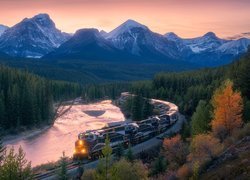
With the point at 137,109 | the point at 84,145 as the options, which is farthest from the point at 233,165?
the point at 137,109

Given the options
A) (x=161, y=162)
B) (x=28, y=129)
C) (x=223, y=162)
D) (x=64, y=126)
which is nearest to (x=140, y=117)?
(x=64, y=126)

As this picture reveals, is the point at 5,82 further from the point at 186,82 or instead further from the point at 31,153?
the point at 186,82

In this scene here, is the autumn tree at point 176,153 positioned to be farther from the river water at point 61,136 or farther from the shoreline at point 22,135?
the shoreline at point 22,135

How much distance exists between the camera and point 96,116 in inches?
5640

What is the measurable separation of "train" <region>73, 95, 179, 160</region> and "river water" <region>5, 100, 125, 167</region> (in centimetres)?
863

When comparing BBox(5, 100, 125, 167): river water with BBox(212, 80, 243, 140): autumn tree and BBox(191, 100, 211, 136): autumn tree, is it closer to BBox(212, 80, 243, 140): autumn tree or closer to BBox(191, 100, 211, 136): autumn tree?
BBox(191, 100, 211, 136): autumn tree

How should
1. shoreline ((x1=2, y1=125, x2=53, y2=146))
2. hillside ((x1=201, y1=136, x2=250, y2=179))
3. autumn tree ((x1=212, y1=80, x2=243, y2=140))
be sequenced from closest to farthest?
hillside ((x1=201, y1=136, x2=250, y2=179)), autumn tree ((x1=212, y1=80, x2=243, y2=140)), shoreline ((x1=2, y1=125, x2=53, y2=146))

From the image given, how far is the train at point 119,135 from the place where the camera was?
2648 inches

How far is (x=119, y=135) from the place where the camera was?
7562 cm

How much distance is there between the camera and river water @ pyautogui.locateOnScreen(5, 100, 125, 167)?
79.7m

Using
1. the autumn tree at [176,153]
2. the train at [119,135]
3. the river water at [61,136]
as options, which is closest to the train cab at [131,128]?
the train at [119,135]

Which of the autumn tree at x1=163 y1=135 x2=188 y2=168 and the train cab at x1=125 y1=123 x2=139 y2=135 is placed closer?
the autumn tree at x1=163 y1=135 x2=188 y2=168

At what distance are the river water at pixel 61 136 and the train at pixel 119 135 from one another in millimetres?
8634

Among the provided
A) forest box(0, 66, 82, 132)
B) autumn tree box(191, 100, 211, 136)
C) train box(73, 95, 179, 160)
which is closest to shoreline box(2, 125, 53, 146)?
forest box(0, 66, 82, 132)
